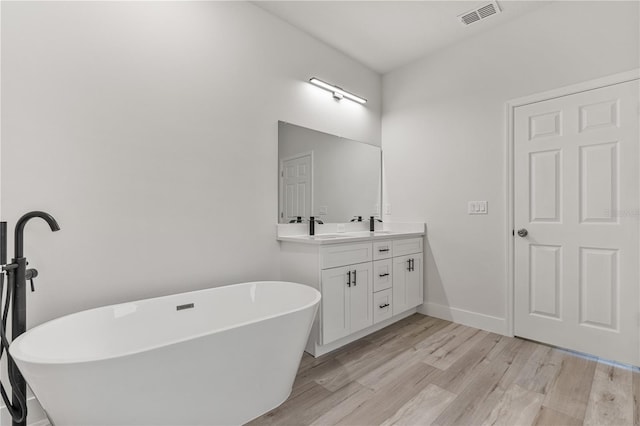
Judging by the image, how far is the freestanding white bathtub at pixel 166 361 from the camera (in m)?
1.09

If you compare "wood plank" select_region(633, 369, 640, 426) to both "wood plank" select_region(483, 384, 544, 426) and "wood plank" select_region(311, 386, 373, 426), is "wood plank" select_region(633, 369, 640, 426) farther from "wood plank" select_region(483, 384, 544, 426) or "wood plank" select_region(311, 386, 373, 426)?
"wood plank" select_region(311, 386, 373, 426)

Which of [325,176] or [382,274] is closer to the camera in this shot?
[382,274]

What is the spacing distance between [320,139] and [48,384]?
8.07 feet

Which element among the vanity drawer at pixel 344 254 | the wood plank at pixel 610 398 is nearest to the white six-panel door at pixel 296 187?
the vanity drawer at pixel 344 254

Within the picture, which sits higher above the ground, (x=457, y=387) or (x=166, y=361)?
(x=166, y=361)

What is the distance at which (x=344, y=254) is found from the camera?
234 cm

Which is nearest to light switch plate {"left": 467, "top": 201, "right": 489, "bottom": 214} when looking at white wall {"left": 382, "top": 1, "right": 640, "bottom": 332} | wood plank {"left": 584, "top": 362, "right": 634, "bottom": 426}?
white wall {"left": 382, "top": 1, "right": 640, "bottom": 332}

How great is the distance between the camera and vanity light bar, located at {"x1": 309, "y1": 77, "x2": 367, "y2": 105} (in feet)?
9.32

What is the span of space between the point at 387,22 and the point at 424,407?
9.45 ft

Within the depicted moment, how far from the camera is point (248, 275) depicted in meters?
2.38

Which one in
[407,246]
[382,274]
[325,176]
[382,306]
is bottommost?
[382,306]

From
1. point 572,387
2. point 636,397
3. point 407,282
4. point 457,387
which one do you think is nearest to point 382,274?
point 407,282

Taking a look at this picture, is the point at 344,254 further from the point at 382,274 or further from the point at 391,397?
the point at 391,397

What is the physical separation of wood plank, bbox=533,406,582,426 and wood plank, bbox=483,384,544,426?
0.07 ft
